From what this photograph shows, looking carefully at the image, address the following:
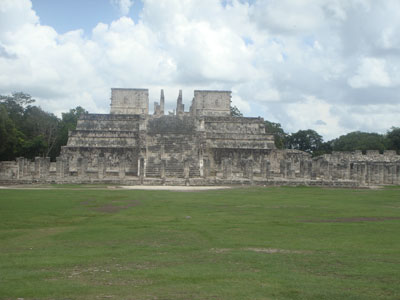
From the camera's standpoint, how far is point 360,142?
75500 millimetres

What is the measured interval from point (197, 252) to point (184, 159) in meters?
25.7

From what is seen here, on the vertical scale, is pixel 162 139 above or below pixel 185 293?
above

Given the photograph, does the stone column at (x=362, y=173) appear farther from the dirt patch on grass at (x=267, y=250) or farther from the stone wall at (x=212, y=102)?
the dirt patch on grass at (x=267, y=250)

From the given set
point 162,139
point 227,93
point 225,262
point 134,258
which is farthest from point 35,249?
point 227,93

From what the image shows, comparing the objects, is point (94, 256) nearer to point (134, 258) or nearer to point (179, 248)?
point (134, 258)

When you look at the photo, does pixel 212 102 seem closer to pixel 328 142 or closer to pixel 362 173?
pixel 362 173

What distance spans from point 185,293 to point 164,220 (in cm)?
763

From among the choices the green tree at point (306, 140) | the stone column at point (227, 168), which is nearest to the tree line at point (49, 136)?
the green tree at point (306, 140)

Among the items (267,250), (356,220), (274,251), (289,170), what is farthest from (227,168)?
(274,251)

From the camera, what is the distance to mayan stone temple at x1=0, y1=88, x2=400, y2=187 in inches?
1289

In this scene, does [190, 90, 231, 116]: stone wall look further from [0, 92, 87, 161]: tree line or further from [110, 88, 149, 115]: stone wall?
[0, 92, 87, 161]: tree line

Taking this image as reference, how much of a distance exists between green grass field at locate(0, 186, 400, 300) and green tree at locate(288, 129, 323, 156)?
6644cm

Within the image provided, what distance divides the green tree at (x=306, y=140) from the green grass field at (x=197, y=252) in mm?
66441

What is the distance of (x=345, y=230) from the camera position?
40.8 feet
